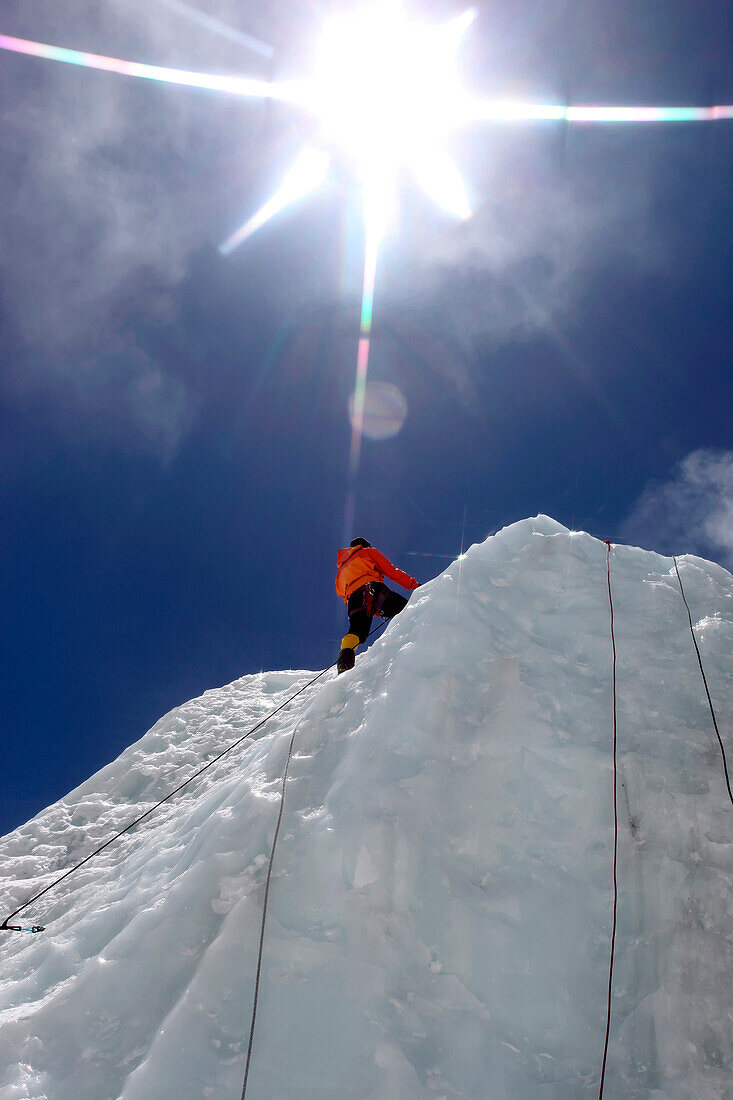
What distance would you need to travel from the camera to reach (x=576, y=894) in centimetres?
355

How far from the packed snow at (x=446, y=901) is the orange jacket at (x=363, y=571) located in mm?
2619

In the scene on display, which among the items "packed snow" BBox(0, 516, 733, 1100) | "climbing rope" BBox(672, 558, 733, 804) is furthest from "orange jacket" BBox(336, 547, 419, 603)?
"climbing rope" BBox(672, 558, 733, 804)

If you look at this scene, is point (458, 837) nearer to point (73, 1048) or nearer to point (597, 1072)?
point (597, 1072)

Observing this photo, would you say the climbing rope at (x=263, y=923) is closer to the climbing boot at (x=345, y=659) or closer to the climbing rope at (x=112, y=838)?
the climbing boot at (x=345, y=659)

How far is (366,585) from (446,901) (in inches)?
190

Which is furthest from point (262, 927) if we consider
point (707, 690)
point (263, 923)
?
point (707, 690)

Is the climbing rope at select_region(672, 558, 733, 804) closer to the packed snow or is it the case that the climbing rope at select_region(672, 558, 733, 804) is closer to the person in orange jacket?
the packed snow

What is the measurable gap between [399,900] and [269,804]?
1.16 m

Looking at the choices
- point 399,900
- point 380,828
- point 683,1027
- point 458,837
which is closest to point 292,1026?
point 399,900

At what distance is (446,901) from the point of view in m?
3.54

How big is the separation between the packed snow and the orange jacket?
2619 mm

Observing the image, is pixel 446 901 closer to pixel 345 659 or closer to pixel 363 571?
pixel 345 659

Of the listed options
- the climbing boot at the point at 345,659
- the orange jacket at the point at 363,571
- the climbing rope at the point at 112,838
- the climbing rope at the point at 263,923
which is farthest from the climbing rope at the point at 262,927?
the orange jacket at the point at 363,571

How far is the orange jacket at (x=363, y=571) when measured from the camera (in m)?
8.09
